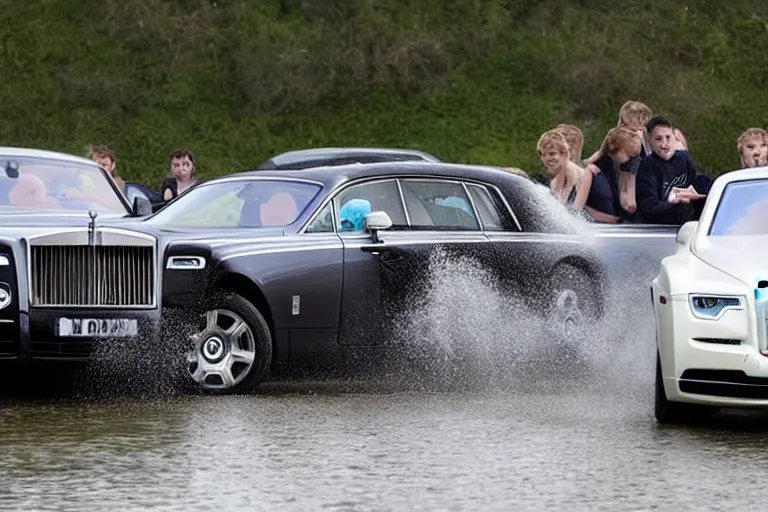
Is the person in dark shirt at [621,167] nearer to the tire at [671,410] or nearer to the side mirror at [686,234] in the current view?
the side mirror at [686,234]

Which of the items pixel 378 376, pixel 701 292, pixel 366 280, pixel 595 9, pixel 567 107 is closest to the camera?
pixel 701 292

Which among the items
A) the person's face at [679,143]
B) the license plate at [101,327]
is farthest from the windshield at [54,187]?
the person's face at [679,143]

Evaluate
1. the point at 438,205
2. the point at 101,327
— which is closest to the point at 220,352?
the point at 101,327

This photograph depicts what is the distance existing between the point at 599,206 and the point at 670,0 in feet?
128

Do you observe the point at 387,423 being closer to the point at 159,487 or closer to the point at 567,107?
the point at 159,487

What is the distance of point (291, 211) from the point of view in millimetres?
14320

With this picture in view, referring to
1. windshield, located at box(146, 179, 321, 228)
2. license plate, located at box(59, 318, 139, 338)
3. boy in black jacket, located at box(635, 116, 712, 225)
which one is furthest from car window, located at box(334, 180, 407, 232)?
boy in black jacket, located at box(635, 116, 712, 225)

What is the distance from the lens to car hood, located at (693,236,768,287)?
36.4 feet

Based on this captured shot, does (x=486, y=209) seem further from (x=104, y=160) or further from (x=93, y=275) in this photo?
(x=104, y=160)

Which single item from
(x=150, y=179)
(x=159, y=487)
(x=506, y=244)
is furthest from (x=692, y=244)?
(x=150, y=179)

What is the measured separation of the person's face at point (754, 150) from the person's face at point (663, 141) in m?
0.58

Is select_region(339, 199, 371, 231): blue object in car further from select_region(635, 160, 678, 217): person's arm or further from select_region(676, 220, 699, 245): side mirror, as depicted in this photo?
select_region(635, 160, 678, 217): person's arm

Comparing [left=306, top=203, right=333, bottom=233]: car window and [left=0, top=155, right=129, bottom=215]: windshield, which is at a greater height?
[left=0, top=155, right=129, bottom=215]: windshield

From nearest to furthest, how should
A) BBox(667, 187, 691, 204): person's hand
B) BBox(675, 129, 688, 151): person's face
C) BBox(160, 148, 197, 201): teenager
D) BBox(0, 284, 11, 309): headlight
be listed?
BBox(0, 284, 11, 309): headlight < BBox(667, 187, 691, 204): person's hand < BBox(675, 129, 688, 151): person's face < BBox(160, 148, 197, 201): teenager
